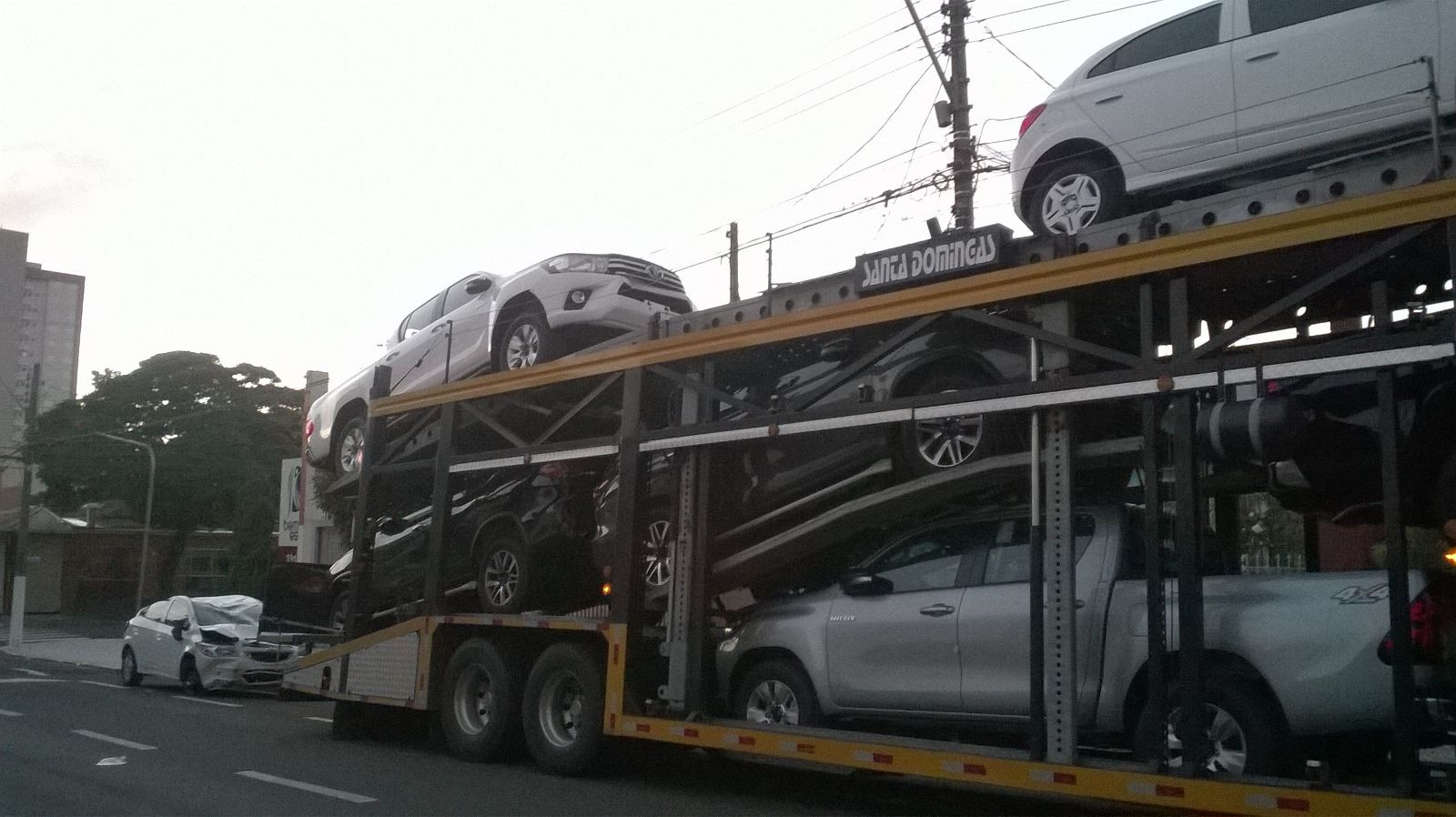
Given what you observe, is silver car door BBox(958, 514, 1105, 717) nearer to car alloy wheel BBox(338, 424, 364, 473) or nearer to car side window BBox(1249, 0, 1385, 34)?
car side window BBox(1249, 0, 1385, 34)

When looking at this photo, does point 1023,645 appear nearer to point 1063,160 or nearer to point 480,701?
point 1063,160

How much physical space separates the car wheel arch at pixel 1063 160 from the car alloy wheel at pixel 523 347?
4909 mm

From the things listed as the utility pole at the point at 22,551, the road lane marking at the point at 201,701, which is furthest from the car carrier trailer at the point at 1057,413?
the utility pole at the point at 22,551

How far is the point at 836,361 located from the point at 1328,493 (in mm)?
3178

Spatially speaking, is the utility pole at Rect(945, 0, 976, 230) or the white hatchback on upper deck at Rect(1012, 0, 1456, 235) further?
the utility pole at Rect(945, 0, 976, 230)

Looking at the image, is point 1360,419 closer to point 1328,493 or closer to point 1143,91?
point 1328,493

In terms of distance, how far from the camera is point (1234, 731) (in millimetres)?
6199

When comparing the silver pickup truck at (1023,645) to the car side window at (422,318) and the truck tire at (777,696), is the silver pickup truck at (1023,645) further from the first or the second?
the car side window at (422,318)

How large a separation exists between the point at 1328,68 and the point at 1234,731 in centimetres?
389

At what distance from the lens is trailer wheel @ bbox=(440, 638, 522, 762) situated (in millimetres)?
10023

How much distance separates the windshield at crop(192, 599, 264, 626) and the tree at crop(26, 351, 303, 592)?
2344cm

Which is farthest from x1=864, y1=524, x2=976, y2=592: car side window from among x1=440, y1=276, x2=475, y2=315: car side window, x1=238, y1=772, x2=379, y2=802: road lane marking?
x1=440, y1=276, x2=475, y2=315: car side window

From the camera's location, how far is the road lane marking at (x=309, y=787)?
337 inches

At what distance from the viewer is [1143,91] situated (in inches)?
324
